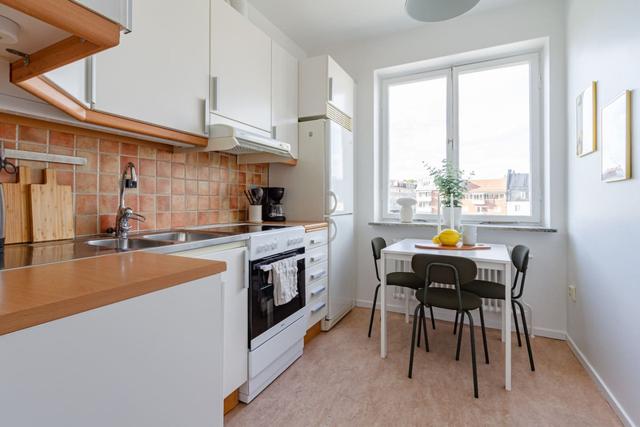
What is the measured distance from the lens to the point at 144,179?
1886 millimetres

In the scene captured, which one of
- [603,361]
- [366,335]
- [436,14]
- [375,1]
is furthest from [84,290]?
[375,1]

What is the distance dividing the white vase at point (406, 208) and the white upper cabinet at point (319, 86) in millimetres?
1046

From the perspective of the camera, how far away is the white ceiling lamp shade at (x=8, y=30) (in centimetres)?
82

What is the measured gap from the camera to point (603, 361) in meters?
1.81

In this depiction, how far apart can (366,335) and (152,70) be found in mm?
2296

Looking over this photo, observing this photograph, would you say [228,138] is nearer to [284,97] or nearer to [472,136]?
[284,97]

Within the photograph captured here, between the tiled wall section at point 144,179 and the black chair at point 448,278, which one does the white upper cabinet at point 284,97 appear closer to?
the tiled wall section at point 144,179

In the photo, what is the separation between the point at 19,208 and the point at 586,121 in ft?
10.0

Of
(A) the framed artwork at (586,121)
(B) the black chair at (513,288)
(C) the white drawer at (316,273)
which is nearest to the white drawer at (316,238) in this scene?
(C) the white drawer at (316,273)

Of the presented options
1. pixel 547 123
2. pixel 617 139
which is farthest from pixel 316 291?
pixel 547 123

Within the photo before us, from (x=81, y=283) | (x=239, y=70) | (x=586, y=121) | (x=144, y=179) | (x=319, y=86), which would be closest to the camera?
(x=81, y=283)

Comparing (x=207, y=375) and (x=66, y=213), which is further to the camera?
(x=66, y=213)

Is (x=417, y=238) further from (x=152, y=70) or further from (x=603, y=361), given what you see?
(x=152, y=70)

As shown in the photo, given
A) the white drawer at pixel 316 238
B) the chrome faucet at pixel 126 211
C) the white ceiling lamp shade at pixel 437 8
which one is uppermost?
the white ceiling lamp shade at pixel 437 8
